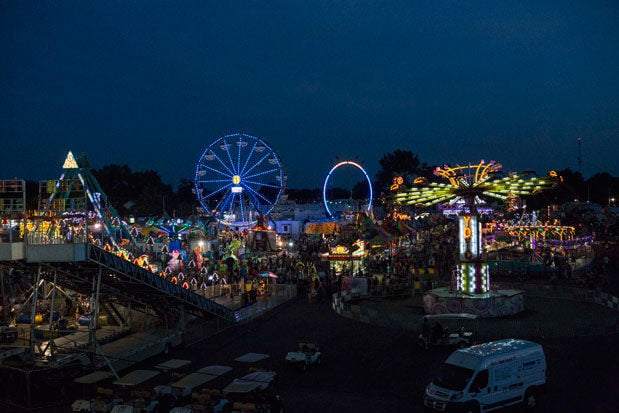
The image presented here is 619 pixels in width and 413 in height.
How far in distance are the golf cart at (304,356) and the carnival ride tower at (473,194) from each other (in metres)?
9.88

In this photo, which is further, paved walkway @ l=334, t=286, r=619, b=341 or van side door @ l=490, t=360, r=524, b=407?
paved walkway @ l=334, t=286, r=619, b=341

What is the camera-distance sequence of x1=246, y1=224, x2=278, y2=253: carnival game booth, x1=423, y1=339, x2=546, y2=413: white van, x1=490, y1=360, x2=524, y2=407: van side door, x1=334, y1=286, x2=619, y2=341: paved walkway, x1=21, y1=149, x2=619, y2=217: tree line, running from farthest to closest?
x1=21, y1=149, x2=619, y2=217: tree line < x1=246, y1=224, x2=278, y2=253: carnival game booth < x1=334, y1=286, x2=619, y2=341: paved walkway < x1=490, y1=360, x2=524, y2=407: van side door < x1=423, y1=339, x2=546, y2=413: white van

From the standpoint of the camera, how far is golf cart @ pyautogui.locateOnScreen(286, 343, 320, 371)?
49.0 ft

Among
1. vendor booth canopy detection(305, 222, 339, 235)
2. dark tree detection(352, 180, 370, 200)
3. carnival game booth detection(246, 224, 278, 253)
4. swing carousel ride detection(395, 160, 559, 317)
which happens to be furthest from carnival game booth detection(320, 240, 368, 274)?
dark tree detection(352, 180, 370, 200)

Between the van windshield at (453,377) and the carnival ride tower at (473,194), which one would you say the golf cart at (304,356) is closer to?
the van windshield at (453,377)

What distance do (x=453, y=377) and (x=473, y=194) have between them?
1399 centimetres

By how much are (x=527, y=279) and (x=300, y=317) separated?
18209 mm

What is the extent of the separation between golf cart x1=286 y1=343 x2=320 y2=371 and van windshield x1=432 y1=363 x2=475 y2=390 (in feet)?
14.4

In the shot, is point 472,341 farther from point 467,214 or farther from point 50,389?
point 50,389

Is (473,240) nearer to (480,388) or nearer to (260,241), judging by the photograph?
(480,388)

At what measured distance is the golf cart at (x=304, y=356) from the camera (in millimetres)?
14930

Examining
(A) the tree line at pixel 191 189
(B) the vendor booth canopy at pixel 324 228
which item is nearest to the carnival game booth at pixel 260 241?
(B) the vendor booth canopy at pixel 324 228

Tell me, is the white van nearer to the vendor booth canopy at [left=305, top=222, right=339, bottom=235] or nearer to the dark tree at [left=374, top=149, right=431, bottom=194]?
the vendor booth canopy at [left=305, top=222, right=339, bottom=235]

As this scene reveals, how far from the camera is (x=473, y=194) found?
24125 millimetres
